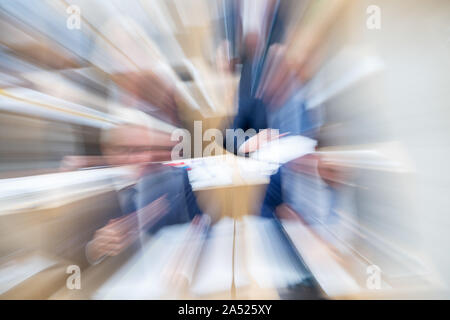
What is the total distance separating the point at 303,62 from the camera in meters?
0.85

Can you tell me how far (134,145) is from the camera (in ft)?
2.87

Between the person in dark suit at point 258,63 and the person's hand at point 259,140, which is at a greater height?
the person in dark suit at point 258,63

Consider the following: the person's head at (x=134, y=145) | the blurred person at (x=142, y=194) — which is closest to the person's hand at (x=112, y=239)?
the blurred person at (x=142, y=194)

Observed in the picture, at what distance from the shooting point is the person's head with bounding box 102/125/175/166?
2.59 feet

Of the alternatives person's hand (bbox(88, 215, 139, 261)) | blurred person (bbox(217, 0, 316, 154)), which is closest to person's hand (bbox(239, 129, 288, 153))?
blurred person (bbox(217, 0, 316, 154))

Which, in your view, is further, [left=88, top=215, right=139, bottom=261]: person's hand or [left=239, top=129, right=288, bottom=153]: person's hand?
[left=239, top=129, right=288, bottom=153]: person's hand

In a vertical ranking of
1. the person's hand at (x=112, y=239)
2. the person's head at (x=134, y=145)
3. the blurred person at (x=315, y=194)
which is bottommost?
the person's hand at (x=112, y=239)

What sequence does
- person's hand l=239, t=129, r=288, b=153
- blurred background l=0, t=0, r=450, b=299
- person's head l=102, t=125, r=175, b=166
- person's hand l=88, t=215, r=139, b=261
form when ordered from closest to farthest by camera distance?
blurred background l=0, t=0, r=450, b=299, person's hand l=88, t=215, r=139, b=261, person's head l=102, t=125, r=175, b=166, person's hand l=239, t=129, r=288, b=153

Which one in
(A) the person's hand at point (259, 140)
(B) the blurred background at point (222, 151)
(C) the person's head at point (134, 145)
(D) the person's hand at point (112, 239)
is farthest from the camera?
(A) the person's hand at point (259, 140)

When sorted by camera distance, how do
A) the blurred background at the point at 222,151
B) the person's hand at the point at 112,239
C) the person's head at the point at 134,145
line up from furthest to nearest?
the person's head at the point at 134,145 → the person's hand at the point at 112,239 → the blurred background at the point at 222,151

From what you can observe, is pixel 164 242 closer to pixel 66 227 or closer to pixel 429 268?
pixel 66 227

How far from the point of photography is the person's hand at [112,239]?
0.68m

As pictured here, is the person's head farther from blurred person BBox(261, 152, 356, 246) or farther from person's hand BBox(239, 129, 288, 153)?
blurred person BBox(261, 152, 356, 246)

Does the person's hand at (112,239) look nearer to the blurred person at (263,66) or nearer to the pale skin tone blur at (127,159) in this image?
the pale skin tone blur at (127,159)
